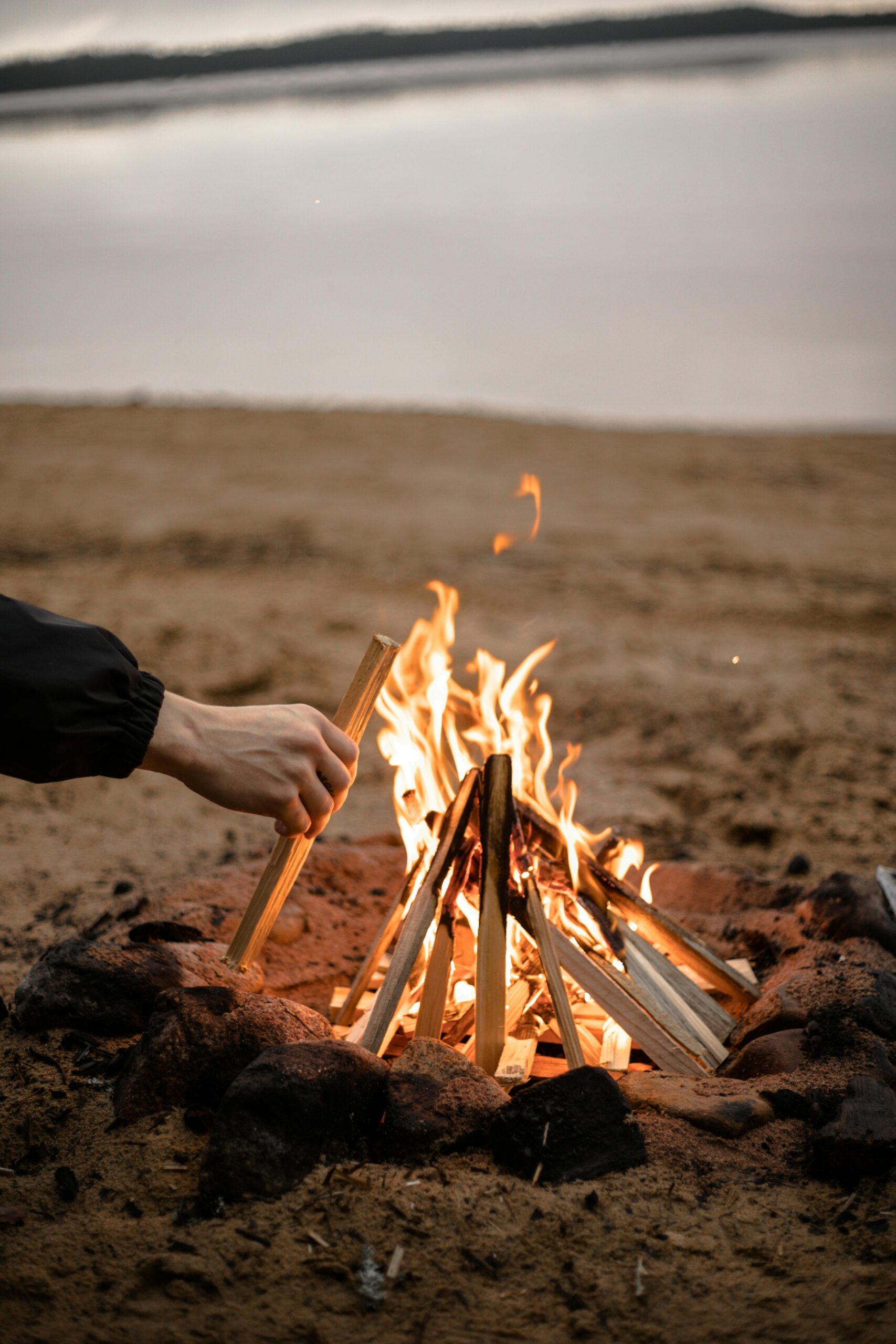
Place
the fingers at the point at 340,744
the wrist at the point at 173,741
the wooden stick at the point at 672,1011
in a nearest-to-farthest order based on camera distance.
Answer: the wrist at the point at 173,741, the fingers at the point at 340,744, the wooden stick at the point at 672,1011

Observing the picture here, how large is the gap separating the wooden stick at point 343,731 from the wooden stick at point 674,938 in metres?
0.81

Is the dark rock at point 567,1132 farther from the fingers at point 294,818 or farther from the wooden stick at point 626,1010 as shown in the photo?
the fingers at point 294,818

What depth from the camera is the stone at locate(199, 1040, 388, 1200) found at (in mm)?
1861

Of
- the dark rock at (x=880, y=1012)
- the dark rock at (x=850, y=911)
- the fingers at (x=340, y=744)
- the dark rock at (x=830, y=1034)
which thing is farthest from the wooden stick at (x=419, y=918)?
the dark rock at (x=850, y=911)

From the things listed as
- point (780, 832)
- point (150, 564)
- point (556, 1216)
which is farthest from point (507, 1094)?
point (150, 564)

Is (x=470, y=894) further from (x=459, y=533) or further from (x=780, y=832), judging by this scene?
(x=459, y=533)

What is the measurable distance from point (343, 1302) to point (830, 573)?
275 inches

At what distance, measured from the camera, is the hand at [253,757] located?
1879 millimetres

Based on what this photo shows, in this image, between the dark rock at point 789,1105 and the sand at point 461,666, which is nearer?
the sand at point 461,666

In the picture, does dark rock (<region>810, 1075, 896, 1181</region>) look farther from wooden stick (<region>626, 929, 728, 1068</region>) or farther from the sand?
wooden stick (<region>626, 929, 728, 1068</region>)

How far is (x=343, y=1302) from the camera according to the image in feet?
5.44

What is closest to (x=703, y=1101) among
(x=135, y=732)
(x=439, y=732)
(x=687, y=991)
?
(x=687, y=991)

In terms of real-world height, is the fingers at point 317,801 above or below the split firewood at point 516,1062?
above

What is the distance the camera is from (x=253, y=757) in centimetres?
193
